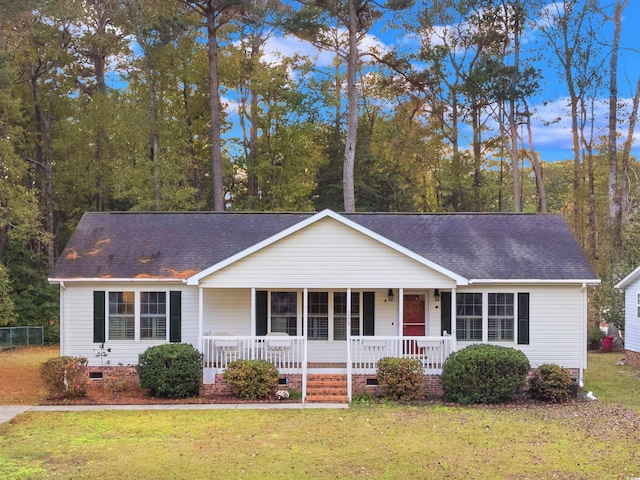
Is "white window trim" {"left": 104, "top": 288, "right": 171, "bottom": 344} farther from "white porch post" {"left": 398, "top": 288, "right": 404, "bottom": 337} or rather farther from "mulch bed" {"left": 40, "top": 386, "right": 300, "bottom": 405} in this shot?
"white porch post" {"left": 398, "top": 288, "right": 404, "bottom": 337}

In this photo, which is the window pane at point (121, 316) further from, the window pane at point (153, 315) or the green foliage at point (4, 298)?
the green foliage at point (4, 298)

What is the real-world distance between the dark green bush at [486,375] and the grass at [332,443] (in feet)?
1.58

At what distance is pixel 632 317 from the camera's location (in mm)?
20719

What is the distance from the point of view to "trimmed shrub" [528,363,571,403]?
14.3 m

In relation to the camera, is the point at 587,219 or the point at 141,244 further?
the point at 587,219

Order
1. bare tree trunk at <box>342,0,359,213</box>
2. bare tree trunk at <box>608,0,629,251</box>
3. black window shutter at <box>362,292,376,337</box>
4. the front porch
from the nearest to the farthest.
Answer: the front porch < black window shutter at <box>362,292,376,337</box> < bare tree trunk at <box>342,0,359,213</box> < bare tree trunk at <box>608,0,629,251</box>

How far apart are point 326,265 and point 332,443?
565cm

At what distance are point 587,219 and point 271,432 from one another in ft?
90.4

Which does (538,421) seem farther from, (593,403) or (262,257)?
(262,257)

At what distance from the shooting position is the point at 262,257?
15297 millimetres

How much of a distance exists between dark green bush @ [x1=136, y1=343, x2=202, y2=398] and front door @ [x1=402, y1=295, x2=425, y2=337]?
5500 millimetres

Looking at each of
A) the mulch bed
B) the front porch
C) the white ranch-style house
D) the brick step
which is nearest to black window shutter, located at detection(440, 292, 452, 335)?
the white ranch-style house

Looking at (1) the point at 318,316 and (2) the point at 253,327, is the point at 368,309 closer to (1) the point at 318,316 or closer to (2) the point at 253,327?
(1) the point at 318,316

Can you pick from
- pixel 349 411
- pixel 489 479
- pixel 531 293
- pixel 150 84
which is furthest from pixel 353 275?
pixel 150 84
